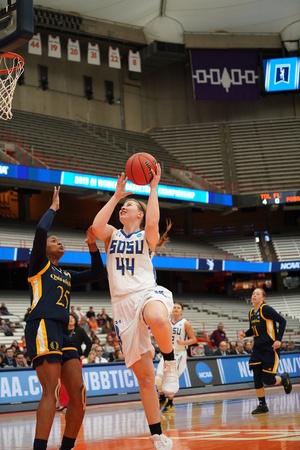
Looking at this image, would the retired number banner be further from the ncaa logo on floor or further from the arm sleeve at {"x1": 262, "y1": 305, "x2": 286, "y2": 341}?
the arm sleeve at {"x1": 262, "y1": 305, "x2": 286, "y2": 341}

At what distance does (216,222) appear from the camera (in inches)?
1796

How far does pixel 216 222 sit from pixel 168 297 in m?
39.1

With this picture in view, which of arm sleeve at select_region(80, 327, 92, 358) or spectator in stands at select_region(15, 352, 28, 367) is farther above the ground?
arm sleeve at select_region(80, 327, 92, 358)

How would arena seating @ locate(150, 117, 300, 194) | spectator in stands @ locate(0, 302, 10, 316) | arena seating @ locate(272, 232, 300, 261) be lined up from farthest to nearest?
arena seating @ locate(150, 117, 300, 194), arena seating @ locate(272, 232, 300, 261), spectator in stands @ locate(0, 302, 10, 316)

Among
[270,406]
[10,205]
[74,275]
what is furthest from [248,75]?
[74,275]

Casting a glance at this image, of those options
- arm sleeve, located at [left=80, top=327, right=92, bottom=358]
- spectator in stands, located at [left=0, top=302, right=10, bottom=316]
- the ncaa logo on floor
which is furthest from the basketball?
spectator in stands, located at [left=0, top=302, right=10, bottom=316]

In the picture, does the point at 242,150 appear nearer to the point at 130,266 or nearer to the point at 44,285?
the point at 130,266

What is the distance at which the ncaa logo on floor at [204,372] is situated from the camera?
20.5 m

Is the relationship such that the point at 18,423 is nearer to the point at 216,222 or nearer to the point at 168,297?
the point at 168,297

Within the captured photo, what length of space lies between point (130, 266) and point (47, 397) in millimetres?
1393

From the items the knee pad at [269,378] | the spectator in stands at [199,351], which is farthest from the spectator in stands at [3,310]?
the knee pad at [269,378]

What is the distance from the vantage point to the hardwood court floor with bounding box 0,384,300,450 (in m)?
7.72

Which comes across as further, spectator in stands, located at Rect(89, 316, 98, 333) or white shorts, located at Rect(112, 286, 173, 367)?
spectator in stands, located at Rect(89, 316, 98, 333)

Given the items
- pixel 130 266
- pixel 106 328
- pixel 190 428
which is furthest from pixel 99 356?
pixel 130 266
